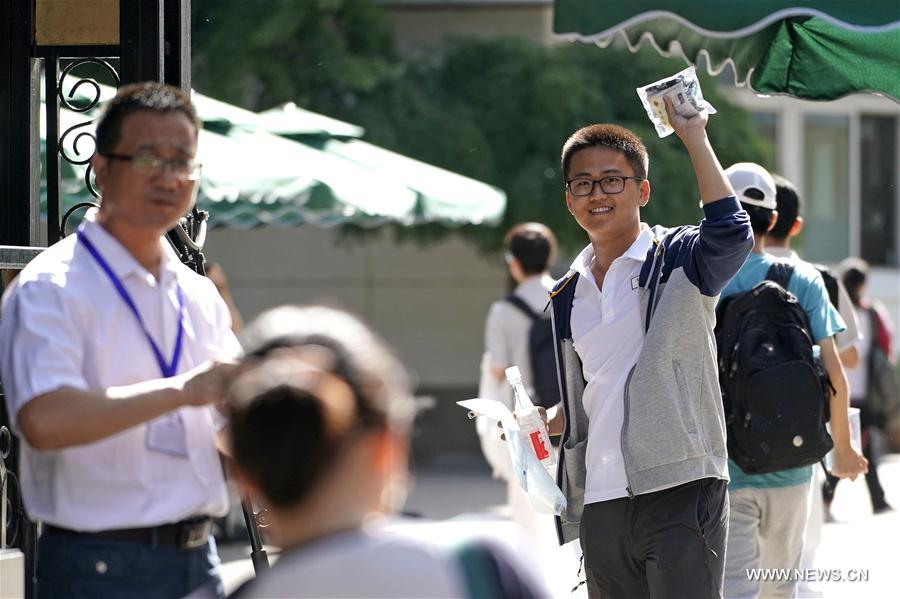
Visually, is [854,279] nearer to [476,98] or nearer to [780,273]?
[476,98]

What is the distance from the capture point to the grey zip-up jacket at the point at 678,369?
13.2 ft

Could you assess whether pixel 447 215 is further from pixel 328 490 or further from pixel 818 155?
pixel 818 155

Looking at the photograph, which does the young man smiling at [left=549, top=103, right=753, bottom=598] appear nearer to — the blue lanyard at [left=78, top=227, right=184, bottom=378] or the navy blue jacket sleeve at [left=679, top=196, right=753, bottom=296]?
the navy blue jacket sleeve at [left=679, top=196, right=753, bottom=296]

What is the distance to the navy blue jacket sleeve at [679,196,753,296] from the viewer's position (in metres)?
3.90

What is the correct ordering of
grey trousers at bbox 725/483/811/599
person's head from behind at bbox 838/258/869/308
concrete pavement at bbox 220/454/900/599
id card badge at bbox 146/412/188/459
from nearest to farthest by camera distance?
1. id card badge at bbox 146/412/188/459
2. grey trousers at bbox 725/483/811/599
3. concrete pavement at bbox 220/454/900/599
4. person's head from behind at bbox 838/258/869/308

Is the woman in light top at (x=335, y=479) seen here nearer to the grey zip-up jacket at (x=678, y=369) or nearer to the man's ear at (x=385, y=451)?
the man's ear at (x=385, y=451)

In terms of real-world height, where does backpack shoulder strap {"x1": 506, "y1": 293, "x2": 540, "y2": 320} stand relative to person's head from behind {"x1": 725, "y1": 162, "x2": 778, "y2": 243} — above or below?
below

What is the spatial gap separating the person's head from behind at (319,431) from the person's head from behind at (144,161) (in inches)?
41.8

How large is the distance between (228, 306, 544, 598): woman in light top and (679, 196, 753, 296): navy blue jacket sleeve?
2.19 m

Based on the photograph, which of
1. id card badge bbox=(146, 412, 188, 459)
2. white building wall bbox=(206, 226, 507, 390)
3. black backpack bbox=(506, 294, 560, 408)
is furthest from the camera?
white building wall bbox=(206, 226, 507, 390)

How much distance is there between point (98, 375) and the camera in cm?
275

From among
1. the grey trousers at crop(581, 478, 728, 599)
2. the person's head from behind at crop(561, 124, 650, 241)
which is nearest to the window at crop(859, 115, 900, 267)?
the person's head from behind at crop(561, 124, 650, 241)

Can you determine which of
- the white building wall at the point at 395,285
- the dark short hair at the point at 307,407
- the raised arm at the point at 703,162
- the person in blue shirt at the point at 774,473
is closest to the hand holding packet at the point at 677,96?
the raised arm at the point at 703,162

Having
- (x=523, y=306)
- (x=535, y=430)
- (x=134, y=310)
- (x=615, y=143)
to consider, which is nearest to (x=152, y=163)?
(x=134, y=310)
